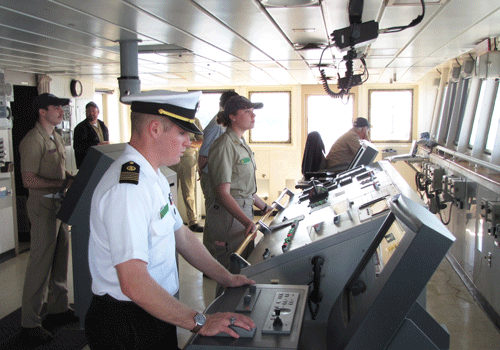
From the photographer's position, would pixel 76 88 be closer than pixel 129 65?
No

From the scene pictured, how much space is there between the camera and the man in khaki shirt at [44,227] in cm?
322

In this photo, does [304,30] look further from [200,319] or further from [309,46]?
[200,319]

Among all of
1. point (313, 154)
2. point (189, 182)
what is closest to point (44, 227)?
point (313, 154)

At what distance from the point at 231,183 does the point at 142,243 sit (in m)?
1.90

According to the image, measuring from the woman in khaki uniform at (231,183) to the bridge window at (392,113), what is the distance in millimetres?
6038

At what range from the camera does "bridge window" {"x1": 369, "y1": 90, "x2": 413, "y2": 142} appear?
8.70 meters

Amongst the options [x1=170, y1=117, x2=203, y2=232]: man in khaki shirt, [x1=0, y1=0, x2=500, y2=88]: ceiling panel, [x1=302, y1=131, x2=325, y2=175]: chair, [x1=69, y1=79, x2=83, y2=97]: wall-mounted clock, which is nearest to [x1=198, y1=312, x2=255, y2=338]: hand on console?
[x1=0, y1=0, x2=500, y2=88]: ceiling panel

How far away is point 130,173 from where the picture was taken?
4.25ft

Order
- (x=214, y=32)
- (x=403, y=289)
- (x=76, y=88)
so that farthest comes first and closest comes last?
(x=76, y=88), (x=214, y=32), (x=403, y=289)

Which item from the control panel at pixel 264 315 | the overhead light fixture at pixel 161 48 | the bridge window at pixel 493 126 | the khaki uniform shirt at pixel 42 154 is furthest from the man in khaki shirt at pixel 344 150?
the control panel at pixel 264 315

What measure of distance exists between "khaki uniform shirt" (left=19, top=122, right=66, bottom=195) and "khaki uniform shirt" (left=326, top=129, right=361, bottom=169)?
136 inches

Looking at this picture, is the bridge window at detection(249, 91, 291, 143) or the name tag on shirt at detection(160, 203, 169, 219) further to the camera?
the bridge window at detection(249, 91, 291, 143)

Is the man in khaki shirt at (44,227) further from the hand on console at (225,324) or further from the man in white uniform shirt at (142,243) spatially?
the hand on console at (225,324)

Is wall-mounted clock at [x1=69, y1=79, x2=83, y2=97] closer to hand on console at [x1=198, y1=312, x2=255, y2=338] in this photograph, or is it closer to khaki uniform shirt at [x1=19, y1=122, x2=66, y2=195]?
khaki uniform shirt at [x1=19, y1=122, x2=66, y2=195]
